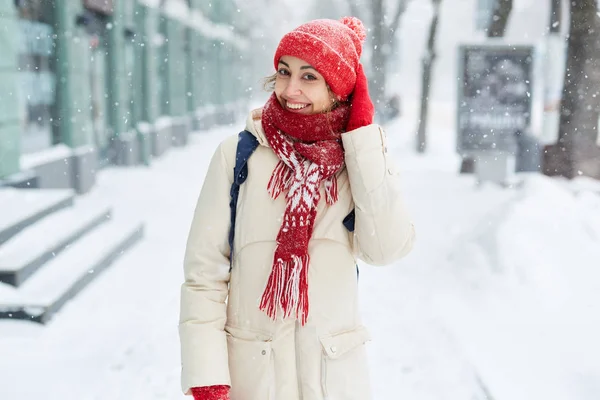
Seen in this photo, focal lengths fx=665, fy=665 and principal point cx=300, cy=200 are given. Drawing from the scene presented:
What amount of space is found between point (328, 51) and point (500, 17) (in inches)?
462

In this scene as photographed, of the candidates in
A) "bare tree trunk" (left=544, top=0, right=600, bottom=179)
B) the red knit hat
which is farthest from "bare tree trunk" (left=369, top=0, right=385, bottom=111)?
the red knit hat

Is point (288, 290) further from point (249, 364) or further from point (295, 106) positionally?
point (295, 106)

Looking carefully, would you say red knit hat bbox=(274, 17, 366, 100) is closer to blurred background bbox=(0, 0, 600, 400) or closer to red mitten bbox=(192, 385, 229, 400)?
red mitten bbox=(192, 385, 229, 400)

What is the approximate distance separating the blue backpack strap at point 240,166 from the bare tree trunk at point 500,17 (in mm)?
11810

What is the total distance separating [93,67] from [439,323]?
1117 centimetres

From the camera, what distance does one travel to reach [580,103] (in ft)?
30.7

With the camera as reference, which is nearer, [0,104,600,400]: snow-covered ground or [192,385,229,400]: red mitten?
[192,385,229,400]: red mitten

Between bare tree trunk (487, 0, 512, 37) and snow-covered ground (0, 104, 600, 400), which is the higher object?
bare tree trunk (487, 0, 512, 37)

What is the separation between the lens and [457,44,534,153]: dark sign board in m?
10.5

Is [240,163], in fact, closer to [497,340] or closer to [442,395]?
[442,395]

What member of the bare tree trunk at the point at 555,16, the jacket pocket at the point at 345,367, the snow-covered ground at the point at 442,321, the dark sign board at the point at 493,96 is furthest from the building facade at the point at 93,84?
the bare tree trunk at the point at 555,16

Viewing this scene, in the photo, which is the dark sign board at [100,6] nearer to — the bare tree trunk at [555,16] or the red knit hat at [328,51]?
the bare tree trunk at [555,16]

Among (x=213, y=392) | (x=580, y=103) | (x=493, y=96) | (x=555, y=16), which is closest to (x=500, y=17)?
(x=555, y=16)

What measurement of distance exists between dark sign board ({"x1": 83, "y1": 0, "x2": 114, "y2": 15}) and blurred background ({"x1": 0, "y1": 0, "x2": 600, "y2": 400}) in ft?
0.26
